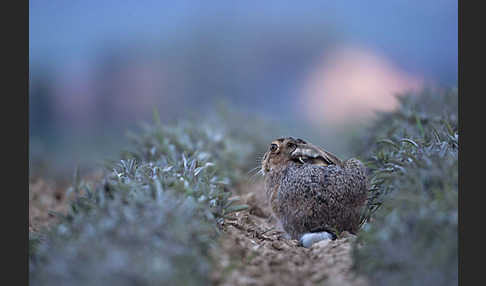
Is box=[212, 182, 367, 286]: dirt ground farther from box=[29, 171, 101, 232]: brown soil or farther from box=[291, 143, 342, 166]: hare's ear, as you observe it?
box=[29, 171, 101, 232]: brown soil

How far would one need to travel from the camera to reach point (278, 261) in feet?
10.2

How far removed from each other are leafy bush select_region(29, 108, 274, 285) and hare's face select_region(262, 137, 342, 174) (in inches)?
27.7

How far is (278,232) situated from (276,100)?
30.8ft

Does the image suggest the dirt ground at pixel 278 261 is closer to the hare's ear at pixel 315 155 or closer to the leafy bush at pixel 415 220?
the leafy bush at pixel 415 220

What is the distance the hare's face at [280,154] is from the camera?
4.28 meters

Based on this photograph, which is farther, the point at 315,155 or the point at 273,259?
the point at 315,155

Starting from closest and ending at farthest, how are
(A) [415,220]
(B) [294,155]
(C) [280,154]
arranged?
(A) [415,220] → (B) [294,155] → (C) [280,154]

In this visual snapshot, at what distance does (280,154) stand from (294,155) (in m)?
0.21

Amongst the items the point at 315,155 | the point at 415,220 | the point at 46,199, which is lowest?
the point at 46,199

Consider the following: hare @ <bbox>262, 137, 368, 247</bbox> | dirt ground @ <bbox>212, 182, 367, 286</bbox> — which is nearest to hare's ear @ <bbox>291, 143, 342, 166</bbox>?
hare @ <bbox>262, 137, 368, 247</bbox>

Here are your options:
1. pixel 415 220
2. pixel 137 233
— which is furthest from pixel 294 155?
pixel 137 233

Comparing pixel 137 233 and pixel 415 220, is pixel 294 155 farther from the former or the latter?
pixel 137 233

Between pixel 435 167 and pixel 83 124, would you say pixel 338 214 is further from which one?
pixel 83 124

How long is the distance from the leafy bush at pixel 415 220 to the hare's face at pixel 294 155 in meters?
0.56
